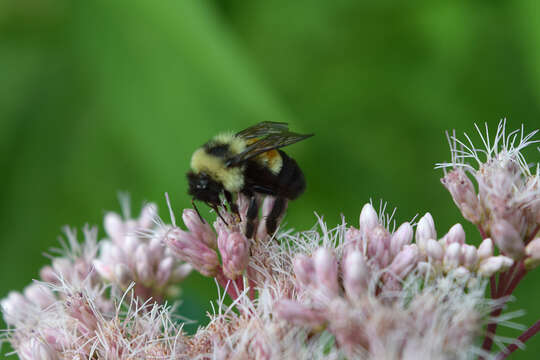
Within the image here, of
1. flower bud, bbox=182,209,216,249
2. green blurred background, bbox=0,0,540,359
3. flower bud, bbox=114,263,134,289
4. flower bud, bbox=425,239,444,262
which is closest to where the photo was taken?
flower bud, bbox=425,239,444,262

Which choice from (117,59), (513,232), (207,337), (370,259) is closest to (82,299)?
(207,337)

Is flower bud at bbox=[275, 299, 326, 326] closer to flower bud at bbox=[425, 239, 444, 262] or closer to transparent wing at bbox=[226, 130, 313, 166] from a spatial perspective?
flower bud at bbox=[425, 239, 444, 262]

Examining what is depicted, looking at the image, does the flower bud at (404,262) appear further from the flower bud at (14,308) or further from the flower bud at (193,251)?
the flower bud at (14,308)

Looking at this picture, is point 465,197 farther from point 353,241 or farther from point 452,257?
point 353,241

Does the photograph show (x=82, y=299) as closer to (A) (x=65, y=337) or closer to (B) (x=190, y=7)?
(A) (x=65, y=337)

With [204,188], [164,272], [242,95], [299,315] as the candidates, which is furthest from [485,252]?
[242,95]

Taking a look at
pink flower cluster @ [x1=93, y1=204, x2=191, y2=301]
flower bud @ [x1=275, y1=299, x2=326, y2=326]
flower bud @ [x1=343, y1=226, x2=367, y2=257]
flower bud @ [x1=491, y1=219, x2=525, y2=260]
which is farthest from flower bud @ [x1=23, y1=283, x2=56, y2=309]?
flower bud @ [x1=491, y1=219, x2=525, y2=260]
